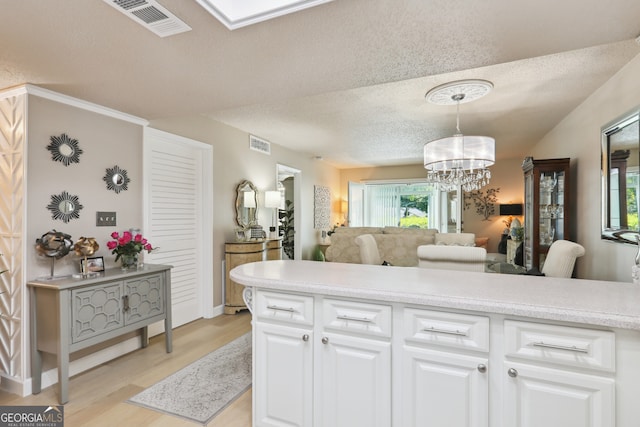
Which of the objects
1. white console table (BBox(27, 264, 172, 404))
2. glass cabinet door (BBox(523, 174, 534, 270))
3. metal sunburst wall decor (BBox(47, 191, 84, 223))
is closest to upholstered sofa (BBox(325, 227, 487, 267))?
glass cabinet door (BBox(523, 174, 534, 270))

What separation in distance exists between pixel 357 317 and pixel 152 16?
177 cm

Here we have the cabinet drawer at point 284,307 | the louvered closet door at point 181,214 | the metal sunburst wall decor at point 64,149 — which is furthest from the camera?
the louvered closet door at point 181,214

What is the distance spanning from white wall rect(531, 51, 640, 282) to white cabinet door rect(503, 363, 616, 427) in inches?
69.7

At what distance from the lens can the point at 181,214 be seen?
3.90m

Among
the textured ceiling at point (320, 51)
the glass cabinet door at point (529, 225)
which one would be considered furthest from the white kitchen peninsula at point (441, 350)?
the glass cabinet door at point (529, 225)

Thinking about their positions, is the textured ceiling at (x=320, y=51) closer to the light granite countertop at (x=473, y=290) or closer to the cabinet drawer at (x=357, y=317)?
the light granite countertop at (x=473, y=290)

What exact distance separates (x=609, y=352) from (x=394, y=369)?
0.82m

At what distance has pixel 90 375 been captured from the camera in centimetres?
270

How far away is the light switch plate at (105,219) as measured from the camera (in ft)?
9.48

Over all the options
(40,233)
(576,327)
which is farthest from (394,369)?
(40,233)

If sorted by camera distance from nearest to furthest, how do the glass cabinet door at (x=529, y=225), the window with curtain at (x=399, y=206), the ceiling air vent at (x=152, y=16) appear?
the ceiling air vent at (x=152, y=16) → the glass cabinet door at (x=529, y=225) → the window with curtain at (x=399, y=206)

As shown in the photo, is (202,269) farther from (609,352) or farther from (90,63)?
(609,352)

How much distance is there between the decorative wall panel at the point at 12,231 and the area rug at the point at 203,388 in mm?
1046

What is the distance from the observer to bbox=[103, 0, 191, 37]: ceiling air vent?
4.82 ft
